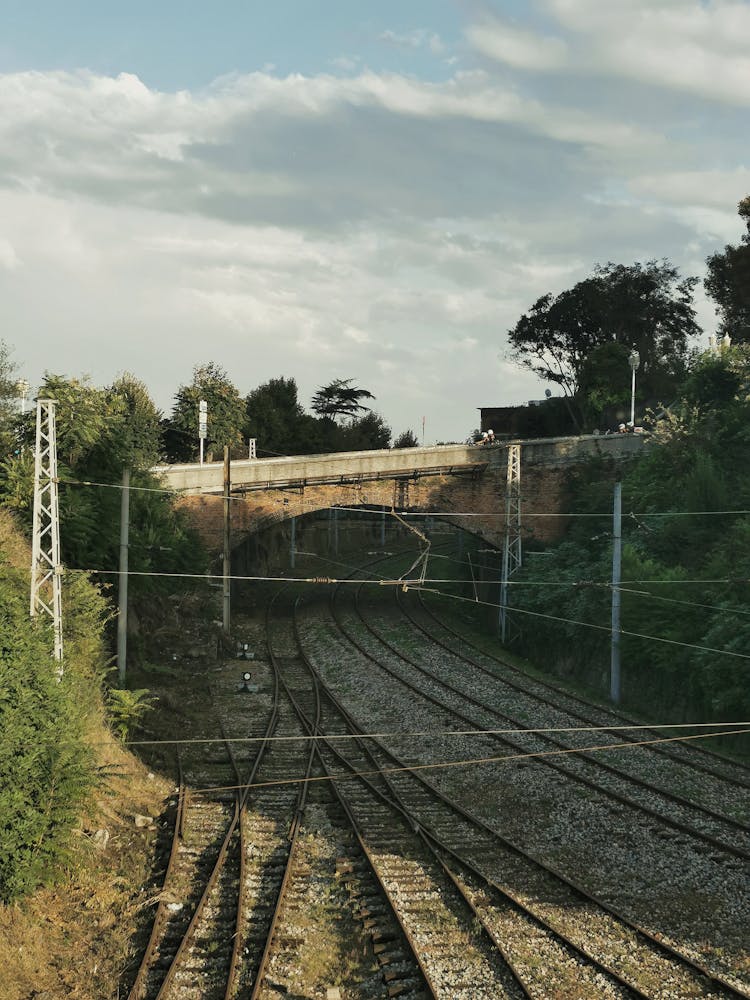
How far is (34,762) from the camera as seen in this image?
1342 cm

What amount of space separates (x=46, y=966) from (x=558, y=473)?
30.3 meters

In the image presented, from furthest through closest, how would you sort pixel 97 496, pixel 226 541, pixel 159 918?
pixel 226 541, pixel 97 496, pixel 159 918

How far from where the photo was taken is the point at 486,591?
133 feet

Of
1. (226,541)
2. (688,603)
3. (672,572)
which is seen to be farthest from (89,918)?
(226,541)

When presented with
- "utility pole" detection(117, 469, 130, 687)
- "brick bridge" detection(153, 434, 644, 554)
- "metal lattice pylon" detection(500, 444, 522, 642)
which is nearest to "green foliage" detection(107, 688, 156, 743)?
"utility pole" detection(117, 469, 130, 687)

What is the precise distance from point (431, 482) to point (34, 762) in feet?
87.7

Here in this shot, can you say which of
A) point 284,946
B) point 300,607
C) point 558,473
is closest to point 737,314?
point 558,473

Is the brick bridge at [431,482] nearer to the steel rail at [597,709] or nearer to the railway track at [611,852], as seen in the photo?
the steel rail at [597,709]

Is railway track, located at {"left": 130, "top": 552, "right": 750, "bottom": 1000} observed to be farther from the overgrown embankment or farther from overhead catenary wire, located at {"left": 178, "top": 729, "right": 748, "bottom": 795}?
the overgrown embankment

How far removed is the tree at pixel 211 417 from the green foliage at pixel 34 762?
1388 inches

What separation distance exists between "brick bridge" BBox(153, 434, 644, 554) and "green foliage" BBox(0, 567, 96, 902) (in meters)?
21.2

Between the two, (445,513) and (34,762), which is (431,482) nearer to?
(445,513)

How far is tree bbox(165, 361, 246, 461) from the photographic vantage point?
164 ft

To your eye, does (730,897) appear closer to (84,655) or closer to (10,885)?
(10,885)
